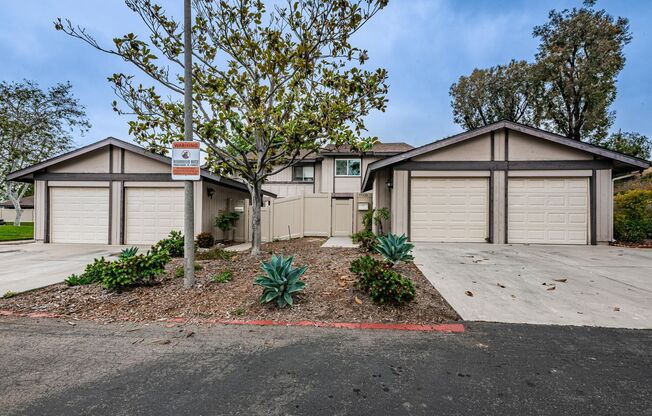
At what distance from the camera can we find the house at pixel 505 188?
31.8ft

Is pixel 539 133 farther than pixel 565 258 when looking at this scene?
Yes

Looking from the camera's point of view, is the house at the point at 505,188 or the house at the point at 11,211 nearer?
the house at the point at 505,188

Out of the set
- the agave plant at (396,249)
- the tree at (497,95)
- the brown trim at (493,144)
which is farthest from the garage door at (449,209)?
the tree at (497,95)

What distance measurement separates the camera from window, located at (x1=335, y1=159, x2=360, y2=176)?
19.1 m

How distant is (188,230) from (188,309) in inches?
48.3

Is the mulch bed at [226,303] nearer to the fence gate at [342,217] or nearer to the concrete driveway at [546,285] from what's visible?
the concrete driveway at [546,285]

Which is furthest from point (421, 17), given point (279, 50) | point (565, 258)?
point (565, 258)

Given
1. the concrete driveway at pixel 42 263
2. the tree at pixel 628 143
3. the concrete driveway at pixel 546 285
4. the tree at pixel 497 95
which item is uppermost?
the tree at pixel 497 95

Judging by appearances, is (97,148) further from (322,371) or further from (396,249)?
(322,371)

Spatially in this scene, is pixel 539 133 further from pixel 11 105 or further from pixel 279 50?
pixel 11 105

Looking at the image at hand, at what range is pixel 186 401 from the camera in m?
2.08

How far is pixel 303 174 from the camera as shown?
20.3 meters

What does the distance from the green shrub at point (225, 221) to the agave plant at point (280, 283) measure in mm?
7974

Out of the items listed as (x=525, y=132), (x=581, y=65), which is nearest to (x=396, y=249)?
(x=525, y=132)
